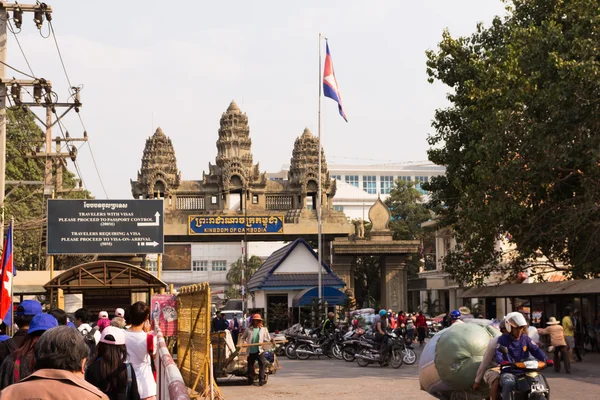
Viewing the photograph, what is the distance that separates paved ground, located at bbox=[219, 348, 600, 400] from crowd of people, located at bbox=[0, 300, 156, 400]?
24.2 feet

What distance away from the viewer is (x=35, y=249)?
1873 inches

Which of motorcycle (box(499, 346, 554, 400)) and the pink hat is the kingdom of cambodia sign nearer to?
motorcycle (box(499, 346, 554, 400))

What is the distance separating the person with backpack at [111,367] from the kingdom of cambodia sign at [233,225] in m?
40.5

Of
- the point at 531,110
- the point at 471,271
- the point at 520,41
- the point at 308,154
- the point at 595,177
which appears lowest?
the point at 471,271

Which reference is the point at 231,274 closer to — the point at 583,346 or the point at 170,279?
the point at 170,279

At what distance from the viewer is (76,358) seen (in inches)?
171

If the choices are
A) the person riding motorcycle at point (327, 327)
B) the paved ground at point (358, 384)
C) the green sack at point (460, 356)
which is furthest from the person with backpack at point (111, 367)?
the person riding motorcycle at point (327, 327)

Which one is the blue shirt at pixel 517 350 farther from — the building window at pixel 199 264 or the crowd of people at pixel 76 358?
the building window at pixel 199 264

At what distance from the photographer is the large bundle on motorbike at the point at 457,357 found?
11.0 m

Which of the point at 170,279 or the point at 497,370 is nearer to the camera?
the point at 497,370

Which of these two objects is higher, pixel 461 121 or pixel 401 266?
pixel 461 121

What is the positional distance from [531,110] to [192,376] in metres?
14.0

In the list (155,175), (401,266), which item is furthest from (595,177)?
(155,175)

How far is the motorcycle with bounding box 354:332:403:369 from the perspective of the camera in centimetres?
2453
